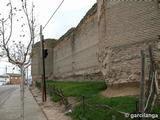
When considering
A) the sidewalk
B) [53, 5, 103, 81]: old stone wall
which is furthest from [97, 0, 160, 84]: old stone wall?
[53, 5, 103, 81]: old stone wall

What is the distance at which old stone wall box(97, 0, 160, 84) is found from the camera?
281 inches

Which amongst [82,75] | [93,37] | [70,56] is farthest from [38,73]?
[93,37]

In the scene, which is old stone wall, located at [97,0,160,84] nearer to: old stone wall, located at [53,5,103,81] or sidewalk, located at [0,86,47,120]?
sidewalk, located at [0,86,47,120]

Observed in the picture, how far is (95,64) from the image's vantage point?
52.5 feet

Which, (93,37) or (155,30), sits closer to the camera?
(155,30)

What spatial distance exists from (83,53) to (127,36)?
11.2m

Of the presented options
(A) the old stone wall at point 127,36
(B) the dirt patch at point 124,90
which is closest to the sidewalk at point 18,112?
(B) the dirt patch at point 124,90

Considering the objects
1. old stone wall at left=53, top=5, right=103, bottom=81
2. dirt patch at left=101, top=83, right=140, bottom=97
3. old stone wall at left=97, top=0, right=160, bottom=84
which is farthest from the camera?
old stone wall at left=53, top=5, right=103, bottom=81

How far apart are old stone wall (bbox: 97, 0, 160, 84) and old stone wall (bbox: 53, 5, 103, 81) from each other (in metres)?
6.57

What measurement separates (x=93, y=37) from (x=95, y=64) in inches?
97.1

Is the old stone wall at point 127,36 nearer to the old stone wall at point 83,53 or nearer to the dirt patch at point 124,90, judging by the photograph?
the dirt patch at point 124,90

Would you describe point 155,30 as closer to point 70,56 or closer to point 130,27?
point 130,27

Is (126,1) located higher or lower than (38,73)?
higher

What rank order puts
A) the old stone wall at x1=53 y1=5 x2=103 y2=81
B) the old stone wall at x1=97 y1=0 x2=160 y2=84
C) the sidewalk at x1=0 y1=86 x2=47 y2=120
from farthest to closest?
the old stone wall at x1=53 y1=5 x2=103 y2=81
the sidewalk at x1=0 y1=86 x2=47 y2=120
the old stone wall at x1=97 y1=0 x2=160 y2=84
